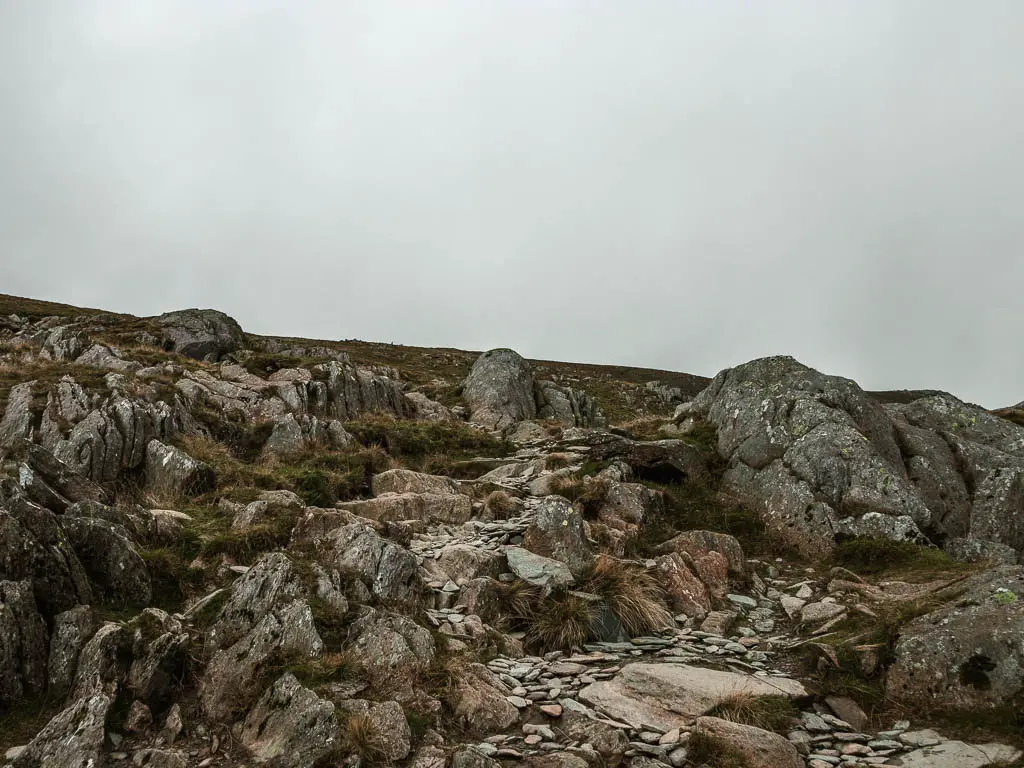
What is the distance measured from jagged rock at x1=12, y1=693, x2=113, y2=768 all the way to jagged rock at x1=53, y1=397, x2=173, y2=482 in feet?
37.7

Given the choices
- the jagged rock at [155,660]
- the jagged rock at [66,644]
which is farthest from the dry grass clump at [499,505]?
the jagged rock at [66,644]

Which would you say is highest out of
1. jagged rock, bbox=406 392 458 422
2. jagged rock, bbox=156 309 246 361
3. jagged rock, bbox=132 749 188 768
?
jagged rock, bbox=156 309 246 361

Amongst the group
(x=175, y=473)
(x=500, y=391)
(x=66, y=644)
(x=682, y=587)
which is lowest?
(x=66, y=644)

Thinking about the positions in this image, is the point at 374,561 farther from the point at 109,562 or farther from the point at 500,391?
the point at 500,391

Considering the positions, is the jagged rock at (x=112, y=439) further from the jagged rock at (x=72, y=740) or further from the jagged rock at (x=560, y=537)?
the jagged rock at (x=560, y=537)

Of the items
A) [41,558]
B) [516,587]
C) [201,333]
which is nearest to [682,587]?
[516,587]

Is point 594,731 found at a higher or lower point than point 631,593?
lower

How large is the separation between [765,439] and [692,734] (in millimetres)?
12907

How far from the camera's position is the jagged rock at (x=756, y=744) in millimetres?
7324

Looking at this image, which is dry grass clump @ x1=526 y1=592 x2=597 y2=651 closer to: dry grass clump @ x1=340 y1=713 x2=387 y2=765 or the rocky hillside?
the rocky hillside

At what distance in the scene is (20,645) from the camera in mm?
7961

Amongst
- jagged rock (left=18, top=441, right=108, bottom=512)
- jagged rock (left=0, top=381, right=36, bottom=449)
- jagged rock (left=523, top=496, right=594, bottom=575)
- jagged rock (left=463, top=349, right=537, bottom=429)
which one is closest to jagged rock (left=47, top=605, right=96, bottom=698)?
jagged rock (left=18, top=441, right=108, bottom=512)

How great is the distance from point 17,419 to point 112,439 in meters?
4.04

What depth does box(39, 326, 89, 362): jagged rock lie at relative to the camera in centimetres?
3412
